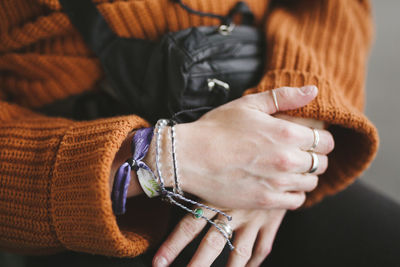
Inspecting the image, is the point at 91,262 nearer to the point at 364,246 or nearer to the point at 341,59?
the point at 364,246

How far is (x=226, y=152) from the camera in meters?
0.56

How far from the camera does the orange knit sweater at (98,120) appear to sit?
0.51 m

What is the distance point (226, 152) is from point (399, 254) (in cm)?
44

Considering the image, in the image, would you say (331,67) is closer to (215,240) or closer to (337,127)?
(337,127)

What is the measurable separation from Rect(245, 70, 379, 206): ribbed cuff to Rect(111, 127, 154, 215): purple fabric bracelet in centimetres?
26

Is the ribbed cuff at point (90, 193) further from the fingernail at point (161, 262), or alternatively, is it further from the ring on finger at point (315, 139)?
the ring on finger at point (315, 139)

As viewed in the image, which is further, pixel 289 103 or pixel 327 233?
pixel 327 233

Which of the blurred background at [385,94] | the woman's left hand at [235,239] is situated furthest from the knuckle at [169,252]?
the blurred background at [385,94]

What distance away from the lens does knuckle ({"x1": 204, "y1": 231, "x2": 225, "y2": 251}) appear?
21.8 inches

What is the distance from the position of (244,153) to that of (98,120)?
0.99 ft

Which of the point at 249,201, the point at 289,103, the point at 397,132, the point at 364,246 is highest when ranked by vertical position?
the point at 289,103

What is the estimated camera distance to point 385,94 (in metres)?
1.29

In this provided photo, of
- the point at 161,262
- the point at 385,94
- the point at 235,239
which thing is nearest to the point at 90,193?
the point at 161,262

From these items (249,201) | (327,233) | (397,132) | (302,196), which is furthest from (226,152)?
(397,132)
